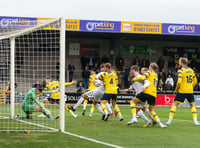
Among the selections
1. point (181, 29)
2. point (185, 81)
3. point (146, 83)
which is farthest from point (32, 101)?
point (181, 29)

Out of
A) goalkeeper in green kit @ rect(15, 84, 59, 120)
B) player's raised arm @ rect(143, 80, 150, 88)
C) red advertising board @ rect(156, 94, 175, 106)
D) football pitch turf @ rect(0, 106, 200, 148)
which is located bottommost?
red advertising board @ rect(156, 94, 175, 106)

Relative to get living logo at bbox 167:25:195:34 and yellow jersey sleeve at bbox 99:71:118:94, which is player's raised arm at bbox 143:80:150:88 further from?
get living logo at bbox 167:25:195:34

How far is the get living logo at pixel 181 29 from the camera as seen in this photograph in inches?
1179

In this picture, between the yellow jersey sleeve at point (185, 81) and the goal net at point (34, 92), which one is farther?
the yellow jersey sleeve at point (185, 81)

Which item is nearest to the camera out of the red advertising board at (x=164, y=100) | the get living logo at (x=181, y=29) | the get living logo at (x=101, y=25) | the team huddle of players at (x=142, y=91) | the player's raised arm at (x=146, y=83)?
the player's raised arm at (x=146, y=83)

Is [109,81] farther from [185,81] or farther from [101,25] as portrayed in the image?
[101,25]

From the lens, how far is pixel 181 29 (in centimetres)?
3019

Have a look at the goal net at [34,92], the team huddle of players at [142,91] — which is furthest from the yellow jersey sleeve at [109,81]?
the goal net at [34,92]

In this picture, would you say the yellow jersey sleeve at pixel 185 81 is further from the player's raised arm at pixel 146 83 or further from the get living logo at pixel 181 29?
the get living logo at pixel 181 29

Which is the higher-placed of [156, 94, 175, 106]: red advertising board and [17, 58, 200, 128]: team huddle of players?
[17, 58, 200, 128]: team huddle of players

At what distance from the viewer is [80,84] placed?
2686 cm

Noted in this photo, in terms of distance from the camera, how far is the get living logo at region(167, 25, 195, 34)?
98.3 ft

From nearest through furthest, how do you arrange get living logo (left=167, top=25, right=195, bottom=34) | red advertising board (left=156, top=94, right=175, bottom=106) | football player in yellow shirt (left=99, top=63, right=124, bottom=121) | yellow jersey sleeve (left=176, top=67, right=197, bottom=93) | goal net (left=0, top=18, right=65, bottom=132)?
goal net (left=0, top=18, right=65, bottom=132) → yellow jersey sleeve (left=176, top=67, right=197, bottom=93) → football player in yellow shirt (left=99, top=63, right=124, bottom=121) → red advertising board (left=156, top=94, right=175, bottom=106) → get living logo (left=167, top=25, right=195, bottom=34)

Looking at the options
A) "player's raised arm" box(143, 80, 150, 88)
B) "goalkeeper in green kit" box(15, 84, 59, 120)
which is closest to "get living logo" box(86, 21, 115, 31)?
"goalkeeper in green kit" box(15, 84, 59, 120)
